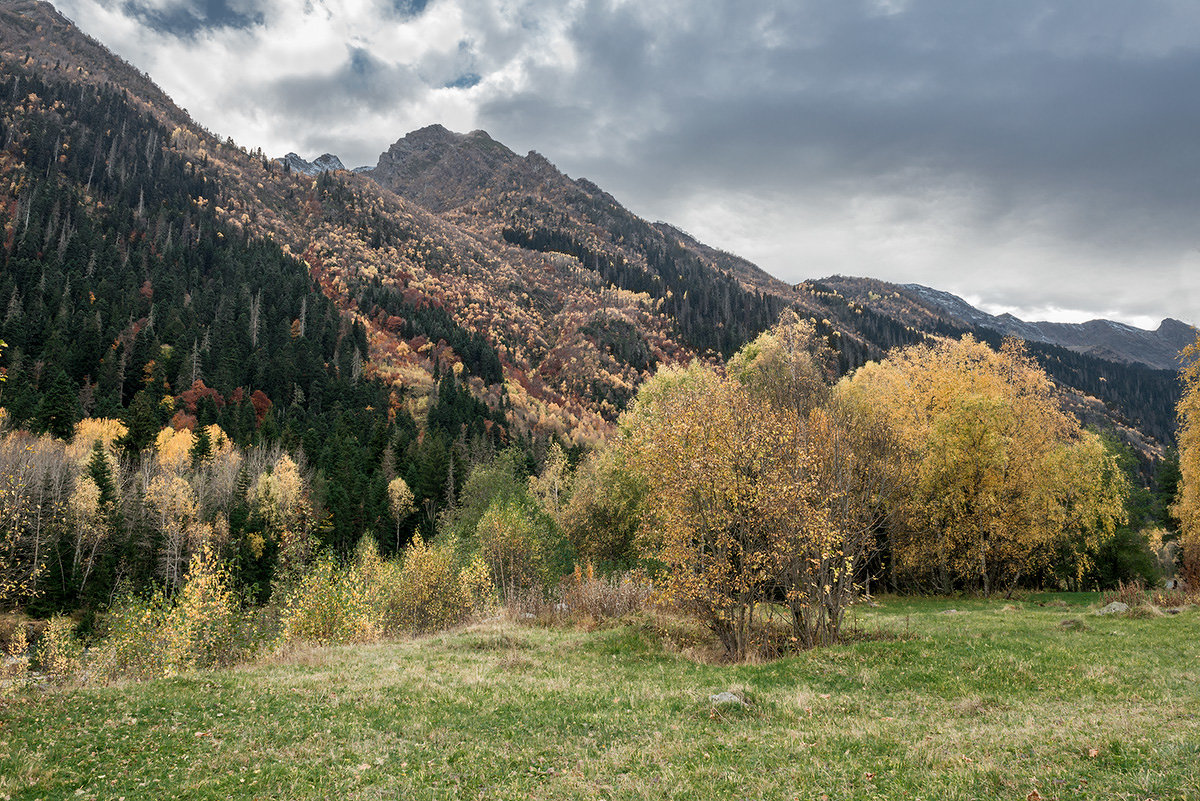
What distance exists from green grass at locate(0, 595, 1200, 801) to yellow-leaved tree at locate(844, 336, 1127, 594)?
16.4m

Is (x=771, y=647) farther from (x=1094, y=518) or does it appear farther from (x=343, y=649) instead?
(x=1094, y=518)

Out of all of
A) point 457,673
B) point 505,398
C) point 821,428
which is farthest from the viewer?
point 505,398

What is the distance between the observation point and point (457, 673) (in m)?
20.0

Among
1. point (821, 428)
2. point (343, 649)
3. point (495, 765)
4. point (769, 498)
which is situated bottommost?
point (343, 649)

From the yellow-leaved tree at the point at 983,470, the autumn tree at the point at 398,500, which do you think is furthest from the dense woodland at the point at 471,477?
the autumn tree at the point at 398,500

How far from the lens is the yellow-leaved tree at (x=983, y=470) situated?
37531 mm

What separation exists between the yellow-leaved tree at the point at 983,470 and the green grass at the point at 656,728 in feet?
53.9

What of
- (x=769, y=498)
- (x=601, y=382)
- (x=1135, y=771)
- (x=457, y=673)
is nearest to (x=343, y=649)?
(x=457, y=673)

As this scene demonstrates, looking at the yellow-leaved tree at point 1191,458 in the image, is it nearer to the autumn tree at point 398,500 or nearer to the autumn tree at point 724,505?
the autumn tree at point 724,505

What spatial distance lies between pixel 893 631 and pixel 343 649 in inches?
916

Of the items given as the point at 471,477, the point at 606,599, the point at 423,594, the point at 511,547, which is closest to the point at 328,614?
the point at 423,594

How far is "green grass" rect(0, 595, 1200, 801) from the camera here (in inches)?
377

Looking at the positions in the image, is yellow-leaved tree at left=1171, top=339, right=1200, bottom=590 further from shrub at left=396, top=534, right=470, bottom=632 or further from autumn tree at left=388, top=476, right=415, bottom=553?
autumn tree at left=388, top=476, right=415, bottom=553

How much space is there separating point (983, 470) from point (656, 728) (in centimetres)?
3463
